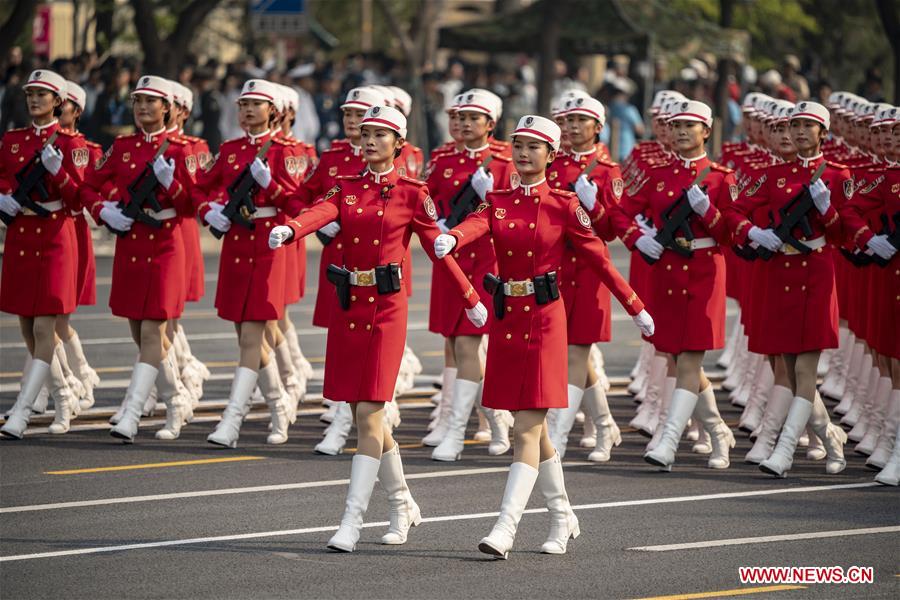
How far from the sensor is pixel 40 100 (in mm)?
13273

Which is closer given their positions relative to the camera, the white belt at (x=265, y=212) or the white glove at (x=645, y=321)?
the white glove at (x=645, y=321)

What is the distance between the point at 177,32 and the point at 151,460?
16.9m

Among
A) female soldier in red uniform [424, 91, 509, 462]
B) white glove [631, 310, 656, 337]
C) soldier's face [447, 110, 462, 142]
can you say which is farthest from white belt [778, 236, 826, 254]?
soldier's face [447, 110, 462, 142]

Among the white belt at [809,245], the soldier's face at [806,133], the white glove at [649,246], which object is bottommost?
the white glove at [649,246]

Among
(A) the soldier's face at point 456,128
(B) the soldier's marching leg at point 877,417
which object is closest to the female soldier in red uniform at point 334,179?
(A) the soldier's face at point 456,128

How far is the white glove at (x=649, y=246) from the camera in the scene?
1205 centimetres

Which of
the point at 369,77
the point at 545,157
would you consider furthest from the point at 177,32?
the point at 545,157

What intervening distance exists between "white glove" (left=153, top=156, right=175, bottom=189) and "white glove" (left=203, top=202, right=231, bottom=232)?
34 cm

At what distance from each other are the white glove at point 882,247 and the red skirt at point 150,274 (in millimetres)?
4901

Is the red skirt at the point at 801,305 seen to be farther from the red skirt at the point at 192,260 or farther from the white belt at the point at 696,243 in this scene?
the red skirt at the point at 192,260

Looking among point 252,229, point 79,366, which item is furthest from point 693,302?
point 79,366

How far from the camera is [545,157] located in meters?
10.1

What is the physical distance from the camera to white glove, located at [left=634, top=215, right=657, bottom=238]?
40.0 feet

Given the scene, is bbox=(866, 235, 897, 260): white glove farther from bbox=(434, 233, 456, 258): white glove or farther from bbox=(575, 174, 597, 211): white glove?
bbox=(434, 233, 456, 258): white glove
